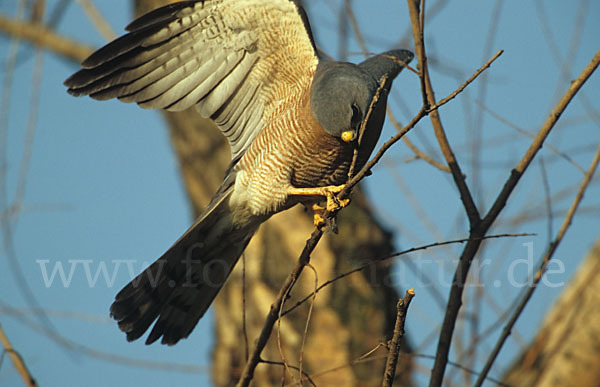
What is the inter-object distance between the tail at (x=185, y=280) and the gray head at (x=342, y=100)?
0.84 metres

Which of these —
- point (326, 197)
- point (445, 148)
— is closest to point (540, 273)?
point (445, 148)

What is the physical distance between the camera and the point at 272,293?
250 inches

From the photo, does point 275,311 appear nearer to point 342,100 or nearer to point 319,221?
point 319,221

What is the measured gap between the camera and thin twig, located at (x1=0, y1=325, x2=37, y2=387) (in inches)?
95.4

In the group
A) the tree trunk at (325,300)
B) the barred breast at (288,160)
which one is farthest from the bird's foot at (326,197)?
the tree trunk at (325,300)

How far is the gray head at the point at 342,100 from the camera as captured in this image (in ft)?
10.8

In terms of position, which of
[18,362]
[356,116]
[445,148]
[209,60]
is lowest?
[18,362]

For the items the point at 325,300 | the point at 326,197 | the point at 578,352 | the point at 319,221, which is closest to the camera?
the point at 319,221

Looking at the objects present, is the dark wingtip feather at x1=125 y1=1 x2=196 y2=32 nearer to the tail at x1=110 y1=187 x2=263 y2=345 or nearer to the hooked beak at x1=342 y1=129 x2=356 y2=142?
the tail at x1=110 y1=187 x2=263 y2=345

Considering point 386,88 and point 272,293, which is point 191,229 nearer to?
point 386,88

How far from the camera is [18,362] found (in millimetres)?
2436

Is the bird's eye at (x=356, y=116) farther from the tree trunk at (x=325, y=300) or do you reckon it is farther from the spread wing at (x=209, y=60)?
the tree trunk at (x=325, y=300)

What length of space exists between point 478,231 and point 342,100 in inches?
37.8

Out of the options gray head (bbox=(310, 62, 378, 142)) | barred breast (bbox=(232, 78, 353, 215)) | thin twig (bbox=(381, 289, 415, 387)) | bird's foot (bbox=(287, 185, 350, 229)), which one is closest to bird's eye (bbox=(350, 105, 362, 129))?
gray head (bbox=(310, 62, 378, 142))
